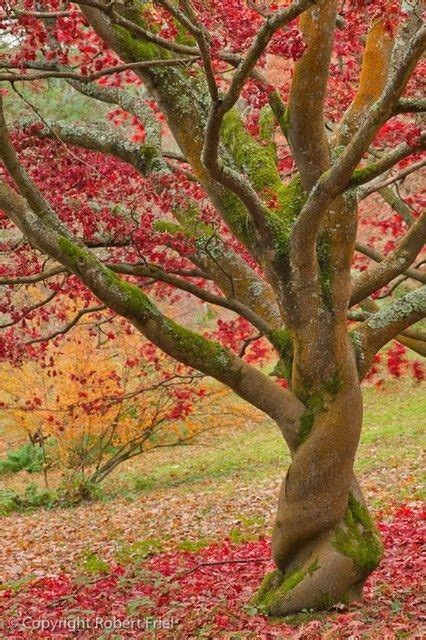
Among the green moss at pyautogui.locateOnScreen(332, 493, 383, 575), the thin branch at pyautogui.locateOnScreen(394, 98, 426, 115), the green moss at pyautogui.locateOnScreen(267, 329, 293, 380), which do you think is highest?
the thin branch at pyautogui.locateOnScreen(394, 98, 426, 115)

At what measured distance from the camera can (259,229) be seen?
17.9 ft

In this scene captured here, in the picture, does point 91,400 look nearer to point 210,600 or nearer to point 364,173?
point 210,600

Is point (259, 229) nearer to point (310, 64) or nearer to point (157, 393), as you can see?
point (310, 64)

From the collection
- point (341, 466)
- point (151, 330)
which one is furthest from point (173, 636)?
point (151, 330)

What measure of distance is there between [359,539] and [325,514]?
0.33 metres

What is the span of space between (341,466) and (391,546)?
2219 millimetres

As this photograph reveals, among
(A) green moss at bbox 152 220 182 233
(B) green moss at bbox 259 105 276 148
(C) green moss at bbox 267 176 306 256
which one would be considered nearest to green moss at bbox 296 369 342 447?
(C) green moss at bbox 267 176 306 256

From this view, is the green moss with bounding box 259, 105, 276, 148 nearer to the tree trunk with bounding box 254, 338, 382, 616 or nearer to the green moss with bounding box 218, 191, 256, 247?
the green moss with bounding box 218, 191, 256, 247

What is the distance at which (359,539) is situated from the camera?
5348 mm

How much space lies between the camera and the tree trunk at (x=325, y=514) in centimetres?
521

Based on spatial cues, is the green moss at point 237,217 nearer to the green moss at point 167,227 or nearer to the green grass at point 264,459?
the green moss at point 167,227

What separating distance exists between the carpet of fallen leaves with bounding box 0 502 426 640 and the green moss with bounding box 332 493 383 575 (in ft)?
0.98

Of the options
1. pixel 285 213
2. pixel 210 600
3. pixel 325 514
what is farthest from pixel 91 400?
pixel 325 514

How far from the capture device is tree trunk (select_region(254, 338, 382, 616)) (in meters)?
Answer: 5.21
